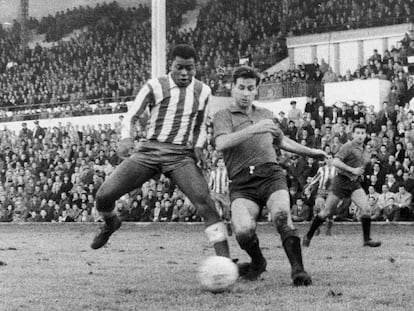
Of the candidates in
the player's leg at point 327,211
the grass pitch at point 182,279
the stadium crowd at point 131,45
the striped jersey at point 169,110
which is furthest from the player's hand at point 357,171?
the stadium crowd at point 131,45

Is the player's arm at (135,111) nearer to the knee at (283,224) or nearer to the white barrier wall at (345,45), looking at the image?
the knee at (283,224)

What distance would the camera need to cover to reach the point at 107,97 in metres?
39.6

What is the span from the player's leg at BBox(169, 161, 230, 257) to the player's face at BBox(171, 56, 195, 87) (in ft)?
2.74

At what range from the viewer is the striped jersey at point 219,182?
19.0 meters

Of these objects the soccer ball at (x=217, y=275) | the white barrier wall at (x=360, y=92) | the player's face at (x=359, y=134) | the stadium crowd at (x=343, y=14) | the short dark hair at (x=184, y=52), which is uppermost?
the stadium crowd at (x=343, y=14)

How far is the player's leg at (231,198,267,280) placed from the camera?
26.2ft

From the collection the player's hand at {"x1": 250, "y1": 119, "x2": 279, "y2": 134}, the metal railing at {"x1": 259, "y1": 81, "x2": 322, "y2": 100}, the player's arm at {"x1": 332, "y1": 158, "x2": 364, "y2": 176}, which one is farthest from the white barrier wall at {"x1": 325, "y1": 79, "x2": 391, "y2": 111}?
the player's hand at {"x1": 250, "y1": 119, "x2": 279, "y2": 134}

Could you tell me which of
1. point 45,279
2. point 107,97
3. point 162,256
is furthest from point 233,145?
point 107,97

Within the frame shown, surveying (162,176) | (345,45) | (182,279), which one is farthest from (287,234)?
(345,45)

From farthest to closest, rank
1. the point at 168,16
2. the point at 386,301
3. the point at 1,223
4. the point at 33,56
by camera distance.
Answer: the point at 33,56 < the point at 168,16 < the point at 1,223 < the point at 386,301

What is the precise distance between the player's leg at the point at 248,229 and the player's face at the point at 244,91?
0.95 meters

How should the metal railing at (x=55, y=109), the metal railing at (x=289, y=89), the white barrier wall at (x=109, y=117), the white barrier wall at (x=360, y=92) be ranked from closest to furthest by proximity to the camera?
1. the white barrier wall at (x=360, y=92)
2. the metal railing at (x=289, y=89)
3. the white barrier wall at (x=109, y=117)
4. the metal railing at (x=55, y=109)

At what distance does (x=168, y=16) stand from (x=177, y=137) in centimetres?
3674

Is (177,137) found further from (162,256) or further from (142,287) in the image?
(162,256)
